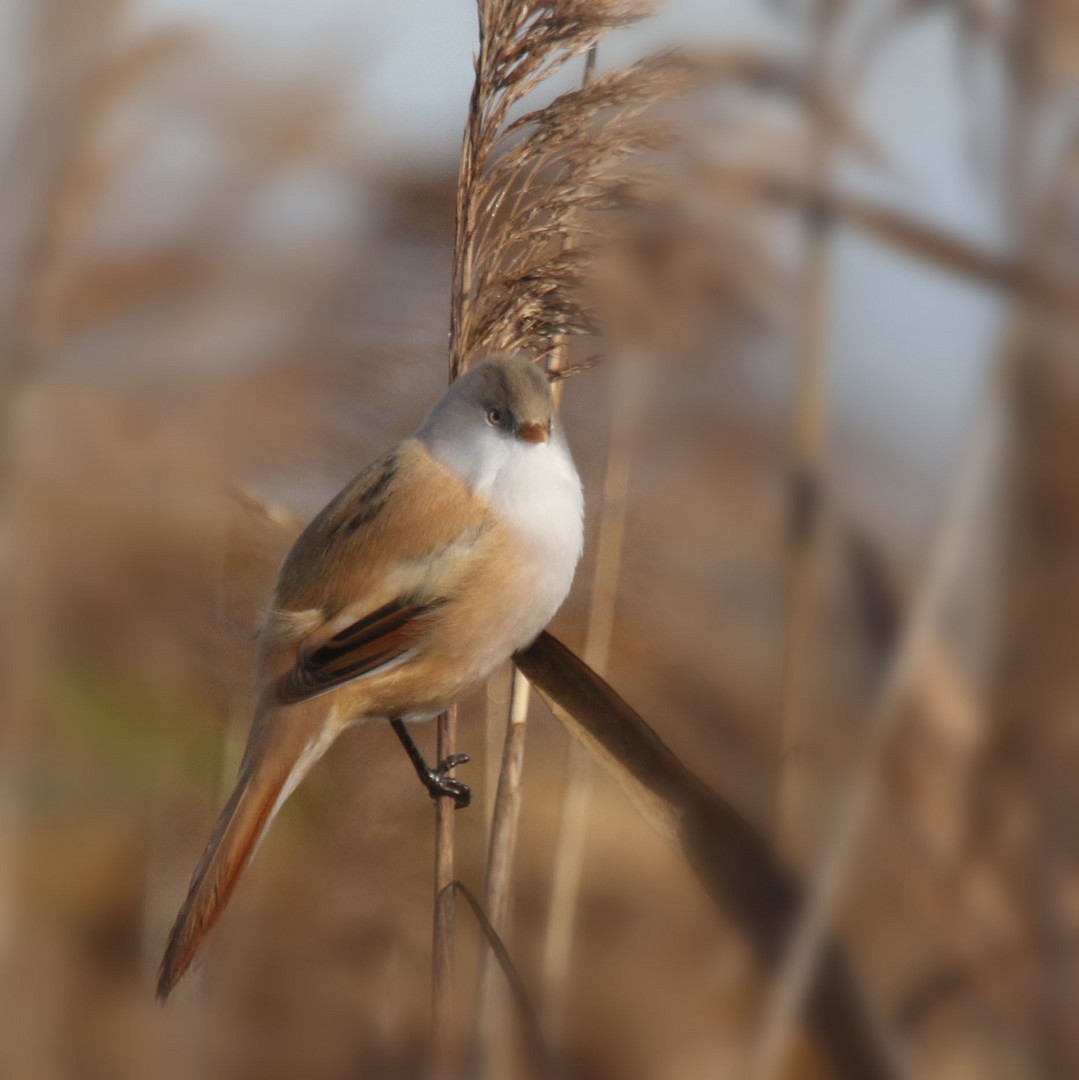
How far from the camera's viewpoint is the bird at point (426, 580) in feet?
5.28

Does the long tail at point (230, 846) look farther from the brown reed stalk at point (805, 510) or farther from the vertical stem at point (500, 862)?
the brown reed stalk at point (805, 510)

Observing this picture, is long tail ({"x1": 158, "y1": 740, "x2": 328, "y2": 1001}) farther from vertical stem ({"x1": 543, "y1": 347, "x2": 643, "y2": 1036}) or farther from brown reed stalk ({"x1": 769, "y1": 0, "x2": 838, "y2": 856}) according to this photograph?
brown reed stalk ({"x1": 769, "y1": 0, "x2": 838, "y2": 856})

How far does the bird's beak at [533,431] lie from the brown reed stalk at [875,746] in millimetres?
606

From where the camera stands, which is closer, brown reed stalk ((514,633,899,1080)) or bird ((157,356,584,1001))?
brown reed stalk ((514,633,899,1080))

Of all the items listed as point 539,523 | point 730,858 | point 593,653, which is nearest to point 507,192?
point 539,523

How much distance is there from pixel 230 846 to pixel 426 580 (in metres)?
0.44

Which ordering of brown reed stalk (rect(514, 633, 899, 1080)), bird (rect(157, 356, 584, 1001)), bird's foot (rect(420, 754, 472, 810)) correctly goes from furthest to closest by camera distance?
1. bird (rect(157, 356, 584, 1001))
2. bird's foot (rect(420, 754, 472, 810))
3. brown reed stalk (rect(514, 633, 899, 1080))

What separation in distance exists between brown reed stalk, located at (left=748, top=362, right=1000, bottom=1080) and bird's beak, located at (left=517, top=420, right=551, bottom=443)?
0.61 m

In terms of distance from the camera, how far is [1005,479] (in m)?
1.28

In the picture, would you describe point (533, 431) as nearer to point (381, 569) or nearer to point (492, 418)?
point (492, 418)

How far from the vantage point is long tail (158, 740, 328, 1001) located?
1.39 metres

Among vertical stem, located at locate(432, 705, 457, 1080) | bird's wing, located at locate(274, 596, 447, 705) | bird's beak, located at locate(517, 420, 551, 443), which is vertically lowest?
vertical stem, located at locate(432, 705, 457, 1080)

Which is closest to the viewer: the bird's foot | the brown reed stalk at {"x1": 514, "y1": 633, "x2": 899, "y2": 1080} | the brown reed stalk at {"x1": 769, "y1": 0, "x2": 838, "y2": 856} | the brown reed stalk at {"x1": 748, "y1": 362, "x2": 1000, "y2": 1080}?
the brown reed stalk at {"x1": 514, "y1": 633, "x2": 899, "y2": 1080}

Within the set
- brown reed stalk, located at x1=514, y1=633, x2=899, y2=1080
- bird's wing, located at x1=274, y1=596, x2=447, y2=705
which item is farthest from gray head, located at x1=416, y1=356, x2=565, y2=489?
brown reed stalk, located at x1=514, y1=633, x2=899, y2=1080
